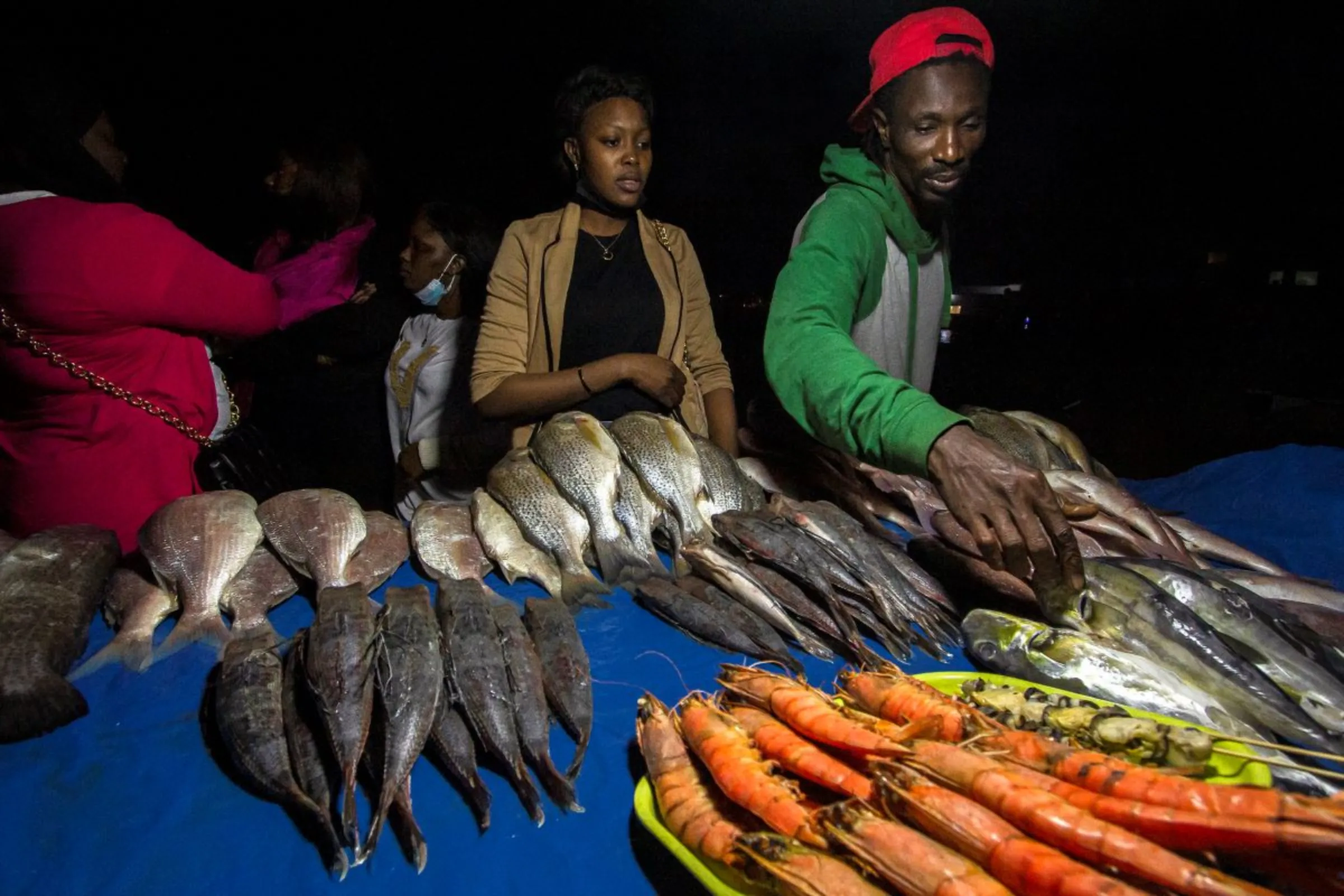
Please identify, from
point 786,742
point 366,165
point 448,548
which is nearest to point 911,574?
point 786,742

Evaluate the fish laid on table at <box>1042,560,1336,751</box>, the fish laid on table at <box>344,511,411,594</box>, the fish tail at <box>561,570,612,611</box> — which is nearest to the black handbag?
the fish laid on table at <box>344,511,411,594</box>

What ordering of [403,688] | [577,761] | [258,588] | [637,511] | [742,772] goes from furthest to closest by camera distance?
1. [637,511]
2. [258,588]
3. [403,688]
4. [577,761]
5. [742,772]

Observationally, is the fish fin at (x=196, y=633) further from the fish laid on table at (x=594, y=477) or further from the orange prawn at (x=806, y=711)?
the orange prawn at (x=806, y=711)

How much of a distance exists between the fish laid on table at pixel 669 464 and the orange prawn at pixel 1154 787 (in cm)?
133

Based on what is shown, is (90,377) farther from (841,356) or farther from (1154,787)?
(1154,787)

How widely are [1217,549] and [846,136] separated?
554cm

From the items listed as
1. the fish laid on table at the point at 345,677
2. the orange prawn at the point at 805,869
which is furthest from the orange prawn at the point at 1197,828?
the fish laid on table at the point at 345,677

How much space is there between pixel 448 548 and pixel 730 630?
1.08 metres

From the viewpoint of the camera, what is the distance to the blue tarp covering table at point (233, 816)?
1230mm

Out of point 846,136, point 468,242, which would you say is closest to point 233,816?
point 468,242

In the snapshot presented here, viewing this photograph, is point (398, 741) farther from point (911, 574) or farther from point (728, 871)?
point (911, 574)

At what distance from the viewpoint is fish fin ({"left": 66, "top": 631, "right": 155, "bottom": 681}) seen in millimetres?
1857

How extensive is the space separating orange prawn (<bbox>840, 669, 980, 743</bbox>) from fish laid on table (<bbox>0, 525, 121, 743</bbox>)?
1.82m

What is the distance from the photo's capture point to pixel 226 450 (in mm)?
2936
